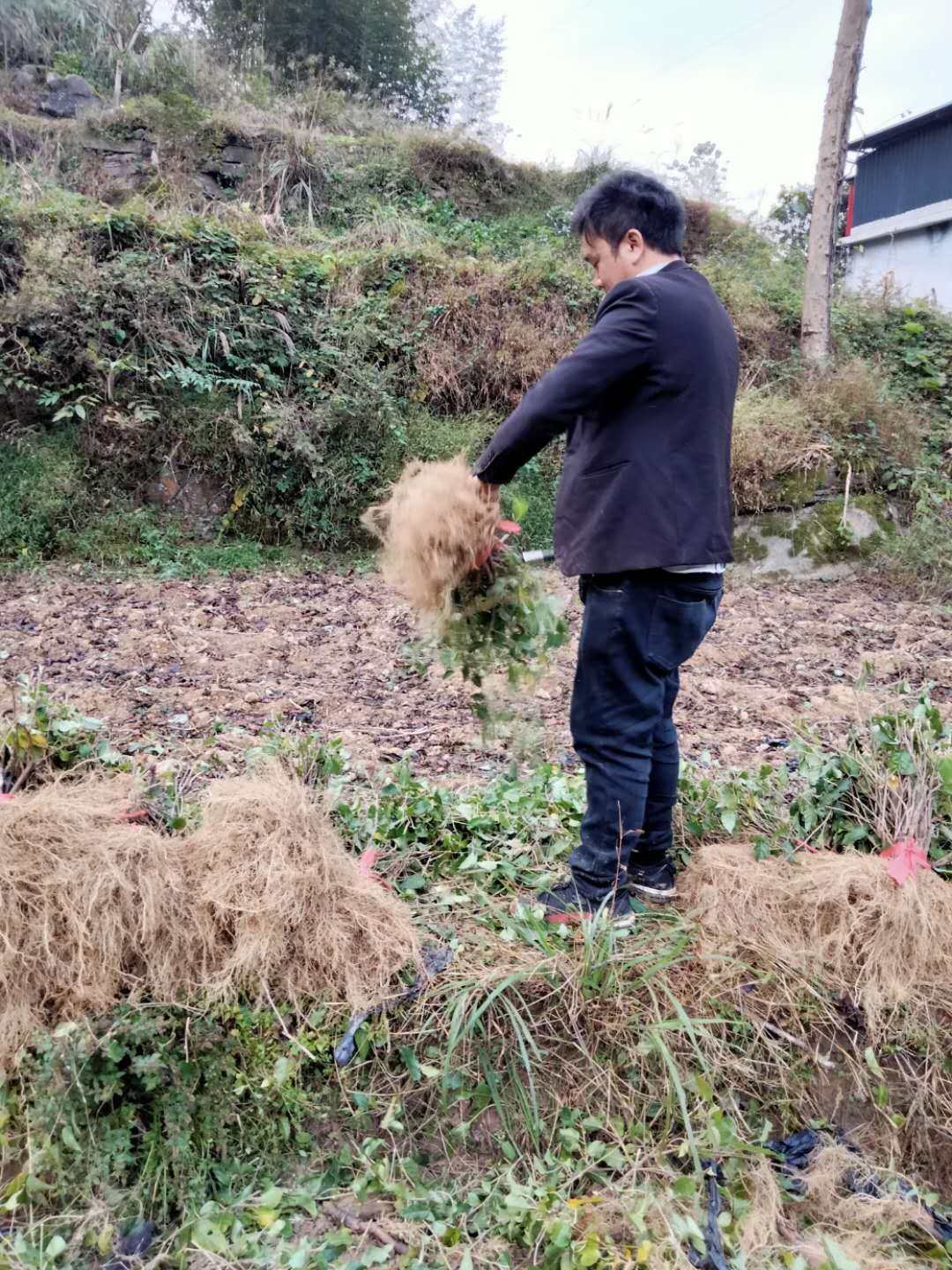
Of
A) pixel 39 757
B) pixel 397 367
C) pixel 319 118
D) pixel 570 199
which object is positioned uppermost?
pixel 319 118

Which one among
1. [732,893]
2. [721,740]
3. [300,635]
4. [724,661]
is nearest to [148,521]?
[300,635]

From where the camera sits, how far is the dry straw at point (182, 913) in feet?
6.59

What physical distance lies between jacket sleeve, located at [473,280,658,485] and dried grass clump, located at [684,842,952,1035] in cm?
142

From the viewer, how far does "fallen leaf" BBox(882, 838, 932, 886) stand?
237cm

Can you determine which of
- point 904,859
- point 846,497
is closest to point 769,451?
point 846,497

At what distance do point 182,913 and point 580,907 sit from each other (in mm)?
1090

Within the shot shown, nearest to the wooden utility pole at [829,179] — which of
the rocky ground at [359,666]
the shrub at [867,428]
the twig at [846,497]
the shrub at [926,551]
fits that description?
the shrub at [867,428]

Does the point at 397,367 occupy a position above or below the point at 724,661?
above

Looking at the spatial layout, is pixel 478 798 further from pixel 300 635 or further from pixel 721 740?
pixel 300 635

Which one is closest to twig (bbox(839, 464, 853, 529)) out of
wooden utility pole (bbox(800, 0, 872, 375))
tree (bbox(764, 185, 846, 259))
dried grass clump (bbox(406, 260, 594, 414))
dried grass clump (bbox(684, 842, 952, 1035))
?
wooden utility pole (bbox(800, 0, 872, 375))

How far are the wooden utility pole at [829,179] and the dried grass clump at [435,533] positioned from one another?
8.79 m

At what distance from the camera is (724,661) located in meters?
5.81

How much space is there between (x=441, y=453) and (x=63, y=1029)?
6.89 m

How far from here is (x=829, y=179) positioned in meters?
9.66
